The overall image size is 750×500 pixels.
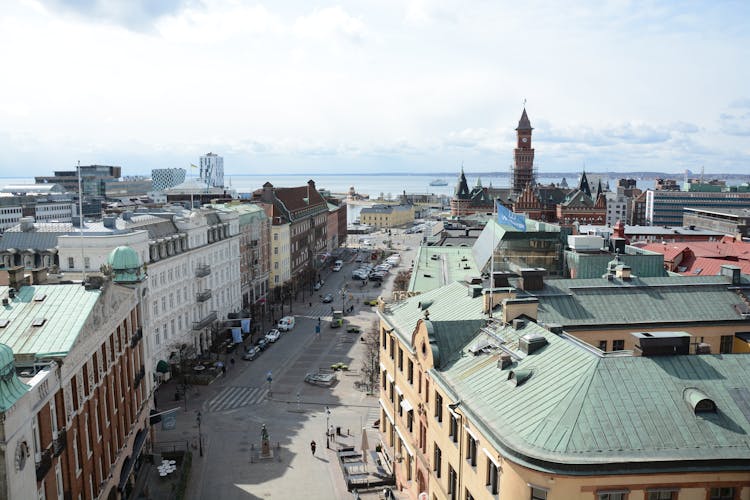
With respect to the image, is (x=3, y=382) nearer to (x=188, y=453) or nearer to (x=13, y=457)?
(x=13, y=457)

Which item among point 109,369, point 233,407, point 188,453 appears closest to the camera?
point 109,369

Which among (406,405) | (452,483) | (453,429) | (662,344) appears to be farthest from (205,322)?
(662,344)

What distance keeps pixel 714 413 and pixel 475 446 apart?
10.0 m

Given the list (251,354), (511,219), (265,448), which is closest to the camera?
(511,219)

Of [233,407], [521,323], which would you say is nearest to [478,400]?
[521,323]

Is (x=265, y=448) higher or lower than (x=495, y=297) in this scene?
lower

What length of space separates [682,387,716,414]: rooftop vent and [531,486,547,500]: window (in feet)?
24.1

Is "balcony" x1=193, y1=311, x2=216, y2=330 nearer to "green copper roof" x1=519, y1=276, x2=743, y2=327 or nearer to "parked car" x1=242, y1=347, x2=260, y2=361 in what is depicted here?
"parked car" x1=242, y1=347, x2=260, y2=361

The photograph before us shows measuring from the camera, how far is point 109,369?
39.8 meters

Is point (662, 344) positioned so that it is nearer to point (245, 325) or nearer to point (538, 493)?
point (538, 493)

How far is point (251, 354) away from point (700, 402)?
60.1 metres

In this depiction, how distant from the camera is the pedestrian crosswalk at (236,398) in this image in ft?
209

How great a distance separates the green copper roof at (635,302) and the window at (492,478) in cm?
1551

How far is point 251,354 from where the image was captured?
7894 cm
